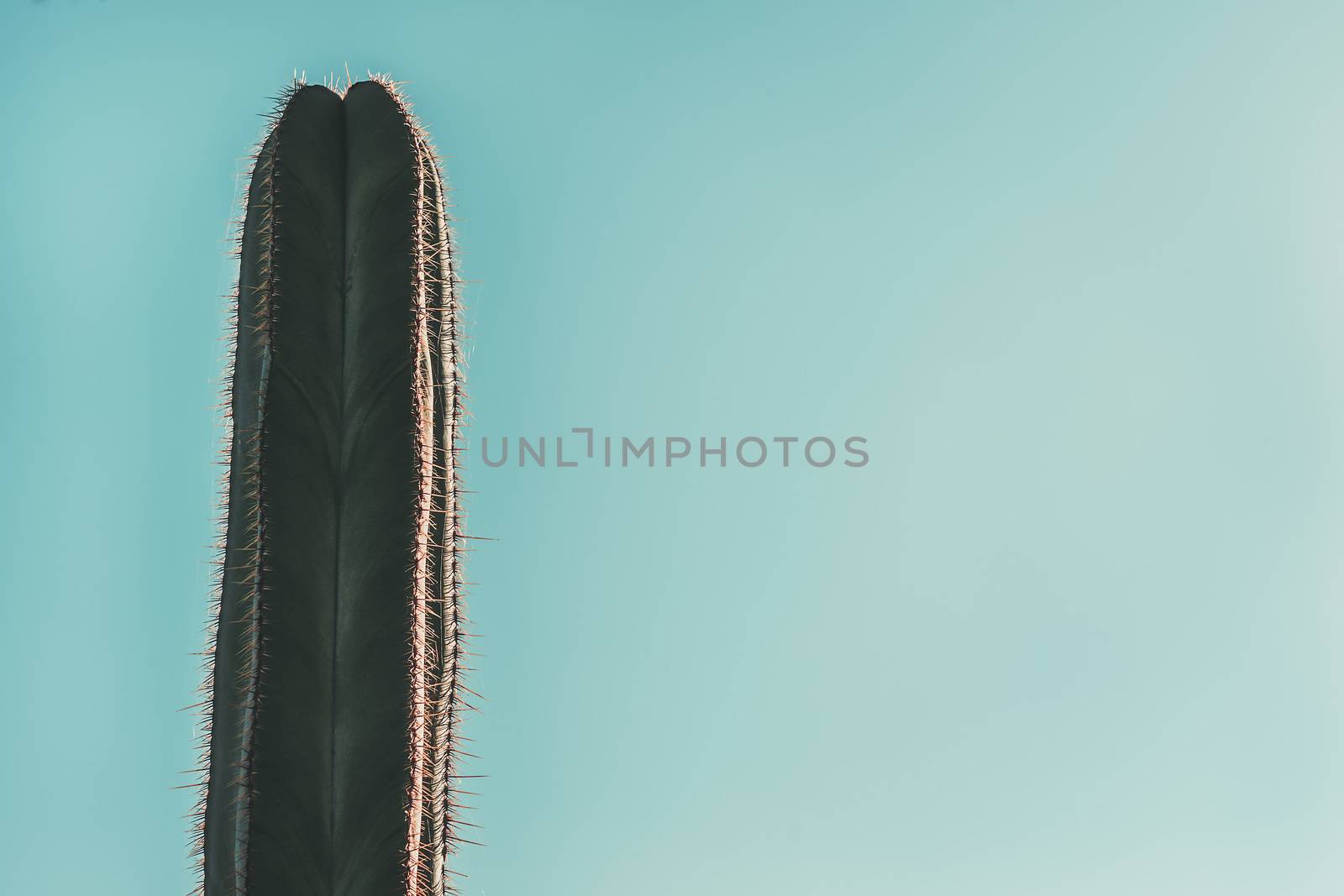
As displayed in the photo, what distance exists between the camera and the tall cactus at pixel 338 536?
196 cm

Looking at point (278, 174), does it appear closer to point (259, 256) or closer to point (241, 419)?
point (259, 256)

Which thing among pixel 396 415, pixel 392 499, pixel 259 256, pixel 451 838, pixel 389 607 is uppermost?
pixel 259 256

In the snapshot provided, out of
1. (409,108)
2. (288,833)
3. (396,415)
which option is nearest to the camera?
(288,833)

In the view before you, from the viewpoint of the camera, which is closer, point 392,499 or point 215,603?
point 392,499

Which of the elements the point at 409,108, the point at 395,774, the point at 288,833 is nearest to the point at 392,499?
the point at 395,774

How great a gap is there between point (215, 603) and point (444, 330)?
0.75 metres

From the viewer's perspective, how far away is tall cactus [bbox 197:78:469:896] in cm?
196

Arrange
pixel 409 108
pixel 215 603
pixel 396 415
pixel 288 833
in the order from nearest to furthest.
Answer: pixel 288 833 → pixel 396 415 → pixel 215 603 → pixel 409 108

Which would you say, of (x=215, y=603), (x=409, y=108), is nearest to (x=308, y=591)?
(x=215, y=603)

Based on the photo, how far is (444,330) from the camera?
92.9 inches

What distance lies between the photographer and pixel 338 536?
2.06 meters

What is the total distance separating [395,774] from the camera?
1.96 metres

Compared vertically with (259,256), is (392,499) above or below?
below

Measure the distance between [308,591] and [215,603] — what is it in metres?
0.33
